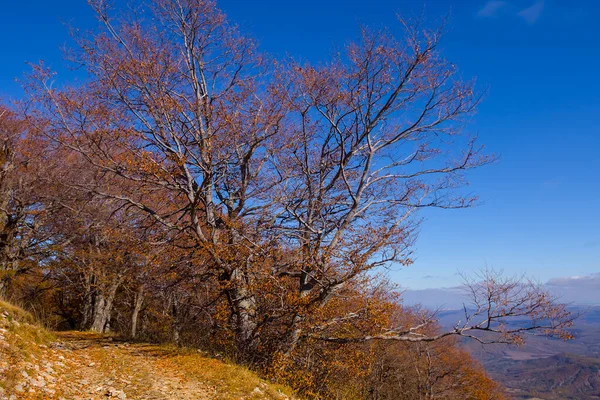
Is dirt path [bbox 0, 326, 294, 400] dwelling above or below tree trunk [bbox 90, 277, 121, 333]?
below

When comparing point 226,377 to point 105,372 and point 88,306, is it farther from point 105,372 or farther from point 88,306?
point 88,306

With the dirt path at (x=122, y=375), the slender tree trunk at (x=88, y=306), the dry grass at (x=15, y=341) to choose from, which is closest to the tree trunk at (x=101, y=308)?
the slender tree trunk at (x=88, y=306)

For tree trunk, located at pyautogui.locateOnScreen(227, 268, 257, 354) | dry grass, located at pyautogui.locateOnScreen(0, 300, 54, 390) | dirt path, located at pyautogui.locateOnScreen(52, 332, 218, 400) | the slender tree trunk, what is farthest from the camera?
the slender tree trunk

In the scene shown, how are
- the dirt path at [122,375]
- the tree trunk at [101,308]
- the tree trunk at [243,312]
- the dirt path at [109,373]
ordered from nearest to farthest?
1. the dirt path at [109,373]
2. the dirt path at [122,375]
3. the tree trunk at [243,312]
4. the tree trunk at [101,308]

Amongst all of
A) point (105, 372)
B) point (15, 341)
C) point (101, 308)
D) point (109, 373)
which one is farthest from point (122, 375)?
point (101, 308)

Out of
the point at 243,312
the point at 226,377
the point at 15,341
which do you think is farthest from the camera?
the point at 243,312

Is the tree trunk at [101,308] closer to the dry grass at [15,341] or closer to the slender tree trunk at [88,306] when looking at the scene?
the slender tree trunk at [88,306]

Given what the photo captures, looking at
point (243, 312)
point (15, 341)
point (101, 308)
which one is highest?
point (101, 308)

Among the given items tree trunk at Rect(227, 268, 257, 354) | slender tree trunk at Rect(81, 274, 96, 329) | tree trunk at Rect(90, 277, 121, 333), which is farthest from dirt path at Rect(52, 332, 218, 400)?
slender tree trunk at Rect(81, 274, 96, 329)

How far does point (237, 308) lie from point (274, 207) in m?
3.27

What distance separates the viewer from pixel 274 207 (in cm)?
1200

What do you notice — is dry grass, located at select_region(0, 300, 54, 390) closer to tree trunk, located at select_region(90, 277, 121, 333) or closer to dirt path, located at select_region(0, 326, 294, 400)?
dirt path, located at select_region(0, 326, 294, 400)

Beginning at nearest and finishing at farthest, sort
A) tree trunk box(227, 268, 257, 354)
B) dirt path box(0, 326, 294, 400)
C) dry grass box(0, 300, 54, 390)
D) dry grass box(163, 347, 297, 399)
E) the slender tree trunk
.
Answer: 1. dry grass box(0, 300, 54, 390)
2. dirt path box(0, 326, 294, 400)
3. dry grass box(163, 347, 297, 399)
4. tree trunk box(227, 268, 257, 354)
5. the slender tree trunk

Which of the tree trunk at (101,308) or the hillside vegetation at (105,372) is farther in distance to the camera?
the tree trunk at (101,308)
